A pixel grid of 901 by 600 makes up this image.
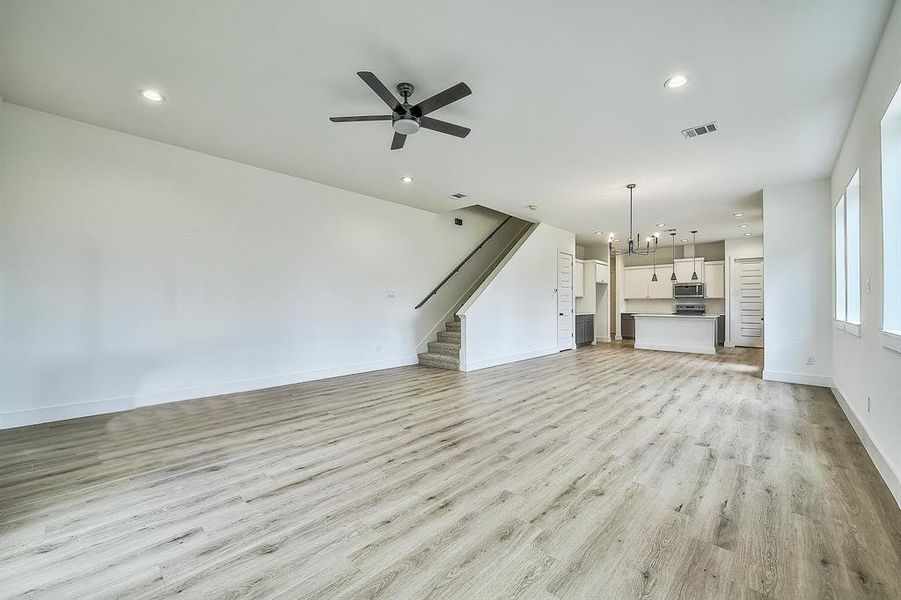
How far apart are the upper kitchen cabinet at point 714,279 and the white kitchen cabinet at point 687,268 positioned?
0.15 m

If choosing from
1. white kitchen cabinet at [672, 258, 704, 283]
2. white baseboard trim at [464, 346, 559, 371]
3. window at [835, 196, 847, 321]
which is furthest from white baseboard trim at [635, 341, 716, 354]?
window at [835, 196, 847, 321]

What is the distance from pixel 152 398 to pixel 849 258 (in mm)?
7682

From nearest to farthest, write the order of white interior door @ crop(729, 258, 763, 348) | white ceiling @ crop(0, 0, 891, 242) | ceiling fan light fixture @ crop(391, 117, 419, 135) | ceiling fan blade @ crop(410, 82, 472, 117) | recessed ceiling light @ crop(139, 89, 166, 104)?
white ceiling @ crop(0, 0, 891, 242)
ceiling fan blade @ crop(410, 82, 472, 117)
ceiling fan light fixture @ crop(391, 117, 419, 135)
recessed ceiling light @ crop(139, 89, 166, 104)
white interior door @ crop(729, 258, 763, 348)

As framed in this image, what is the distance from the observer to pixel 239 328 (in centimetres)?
487

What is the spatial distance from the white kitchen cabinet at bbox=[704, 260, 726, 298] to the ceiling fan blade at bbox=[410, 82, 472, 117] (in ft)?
34.9

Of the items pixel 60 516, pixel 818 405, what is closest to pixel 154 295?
pixel 60 516

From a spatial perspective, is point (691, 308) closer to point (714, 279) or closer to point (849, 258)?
point (714, 279)

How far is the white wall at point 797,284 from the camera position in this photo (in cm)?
514

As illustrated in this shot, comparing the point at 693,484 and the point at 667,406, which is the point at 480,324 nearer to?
the point at 667,406

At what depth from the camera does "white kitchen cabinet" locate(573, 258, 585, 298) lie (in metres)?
10.0

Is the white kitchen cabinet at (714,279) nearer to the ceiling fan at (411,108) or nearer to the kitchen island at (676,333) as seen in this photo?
the kitchen island at (676,333)

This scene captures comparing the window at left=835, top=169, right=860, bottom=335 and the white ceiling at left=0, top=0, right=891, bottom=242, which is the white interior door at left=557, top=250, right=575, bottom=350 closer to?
the white ceiling at left=0, top=0, right=891, bottom=242

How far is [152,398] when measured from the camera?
4199 mm

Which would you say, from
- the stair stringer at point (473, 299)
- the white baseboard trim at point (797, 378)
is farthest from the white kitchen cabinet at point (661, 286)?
the white baseboard trim at point (797, 378)
